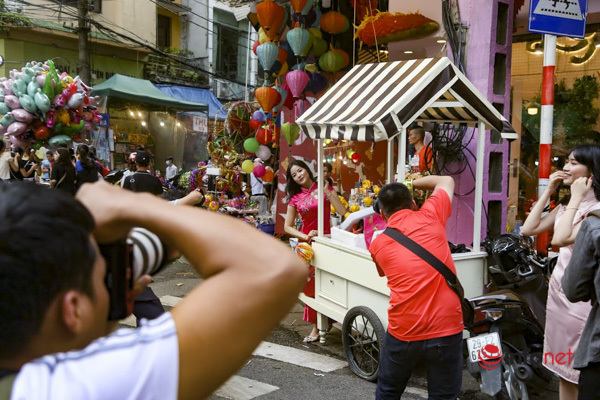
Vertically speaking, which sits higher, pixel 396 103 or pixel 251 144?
pixel 396 103

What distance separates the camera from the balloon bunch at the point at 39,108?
6.48m

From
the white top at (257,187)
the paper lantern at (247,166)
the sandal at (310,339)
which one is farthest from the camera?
the white top at (257,187)

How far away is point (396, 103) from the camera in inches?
182

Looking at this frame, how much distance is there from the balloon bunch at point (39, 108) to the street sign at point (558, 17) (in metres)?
5.17

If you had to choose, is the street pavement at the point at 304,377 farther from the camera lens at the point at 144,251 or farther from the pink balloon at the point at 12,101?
the pink balloon at the point at 12,101

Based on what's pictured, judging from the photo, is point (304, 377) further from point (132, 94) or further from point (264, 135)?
point (132, 94)

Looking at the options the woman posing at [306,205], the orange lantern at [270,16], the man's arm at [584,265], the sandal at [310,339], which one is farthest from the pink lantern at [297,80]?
the man's arm at [584,265]

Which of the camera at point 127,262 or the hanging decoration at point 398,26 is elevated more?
the hanging decoration at point 398,26

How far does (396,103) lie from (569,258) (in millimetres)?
1855

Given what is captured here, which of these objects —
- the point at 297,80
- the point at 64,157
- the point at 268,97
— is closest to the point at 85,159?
the point at 64,157

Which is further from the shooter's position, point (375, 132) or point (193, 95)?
point (193, 95)

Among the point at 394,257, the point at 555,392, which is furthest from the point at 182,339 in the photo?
the point at 555,392

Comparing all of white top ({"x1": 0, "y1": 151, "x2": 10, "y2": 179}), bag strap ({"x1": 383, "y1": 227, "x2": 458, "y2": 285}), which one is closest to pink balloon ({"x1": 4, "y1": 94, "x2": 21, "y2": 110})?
white top ({"x1": 0, "y1": 151, "x2": 10, "y2": 179})

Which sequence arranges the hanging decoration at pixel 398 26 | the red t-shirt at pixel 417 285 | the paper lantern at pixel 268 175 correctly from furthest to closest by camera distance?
the paper lantern at pixel 268 175 < the hanging decoration at pixel 398 26 < the red t-shirt at pixel 417 285
